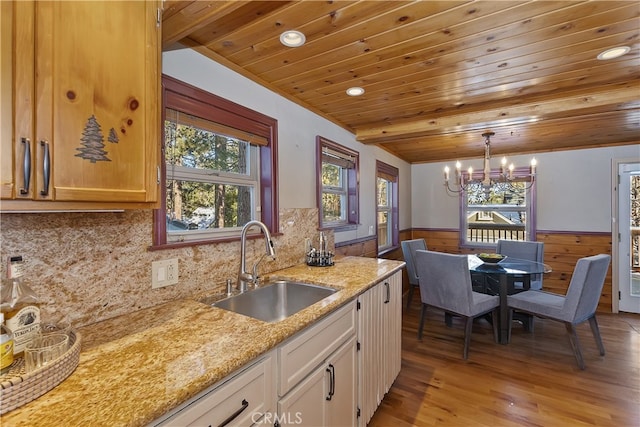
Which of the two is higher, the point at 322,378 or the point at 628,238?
the point at 628,238

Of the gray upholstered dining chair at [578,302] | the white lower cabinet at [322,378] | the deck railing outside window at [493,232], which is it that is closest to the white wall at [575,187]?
the deck railing outside window at [493,232]

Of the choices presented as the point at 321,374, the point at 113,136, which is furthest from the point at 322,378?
the point at 113,136

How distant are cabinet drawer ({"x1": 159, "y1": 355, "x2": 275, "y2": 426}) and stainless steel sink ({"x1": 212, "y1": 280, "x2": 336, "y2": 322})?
2.00 ft

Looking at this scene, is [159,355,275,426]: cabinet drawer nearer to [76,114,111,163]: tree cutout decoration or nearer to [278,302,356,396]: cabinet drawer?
[278,302,356,396]: cabinet drawer

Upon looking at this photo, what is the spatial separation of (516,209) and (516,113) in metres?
2.50

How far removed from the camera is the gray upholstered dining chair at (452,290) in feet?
8.77

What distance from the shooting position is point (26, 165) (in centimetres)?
73

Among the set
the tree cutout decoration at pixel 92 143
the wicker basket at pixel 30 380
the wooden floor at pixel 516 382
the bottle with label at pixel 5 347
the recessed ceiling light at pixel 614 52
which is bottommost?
the wooden floor at pixel 516 382

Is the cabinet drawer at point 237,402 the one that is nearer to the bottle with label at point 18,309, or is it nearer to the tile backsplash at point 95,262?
the bottle with label at point 18,309

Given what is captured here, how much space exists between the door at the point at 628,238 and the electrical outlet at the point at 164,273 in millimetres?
5112

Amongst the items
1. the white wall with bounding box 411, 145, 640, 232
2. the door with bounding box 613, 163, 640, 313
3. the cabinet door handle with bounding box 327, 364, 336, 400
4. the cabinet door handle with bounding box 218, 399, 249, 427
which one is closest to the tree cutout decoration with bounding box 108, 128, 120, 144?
the cabinet door handle with bounding box 218, 399, 249, 427

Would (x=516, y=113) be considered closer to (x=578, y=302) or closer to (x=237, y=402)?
(x=578, y=302)

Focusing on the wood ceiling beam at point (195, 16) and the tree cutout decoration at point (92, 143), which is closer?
the tree cutout decoration at point (92, 143)

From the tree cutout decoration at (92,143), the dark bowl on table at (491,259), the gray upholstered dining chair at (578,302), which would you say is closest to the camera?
the tree cutout decoration at (92,143)
